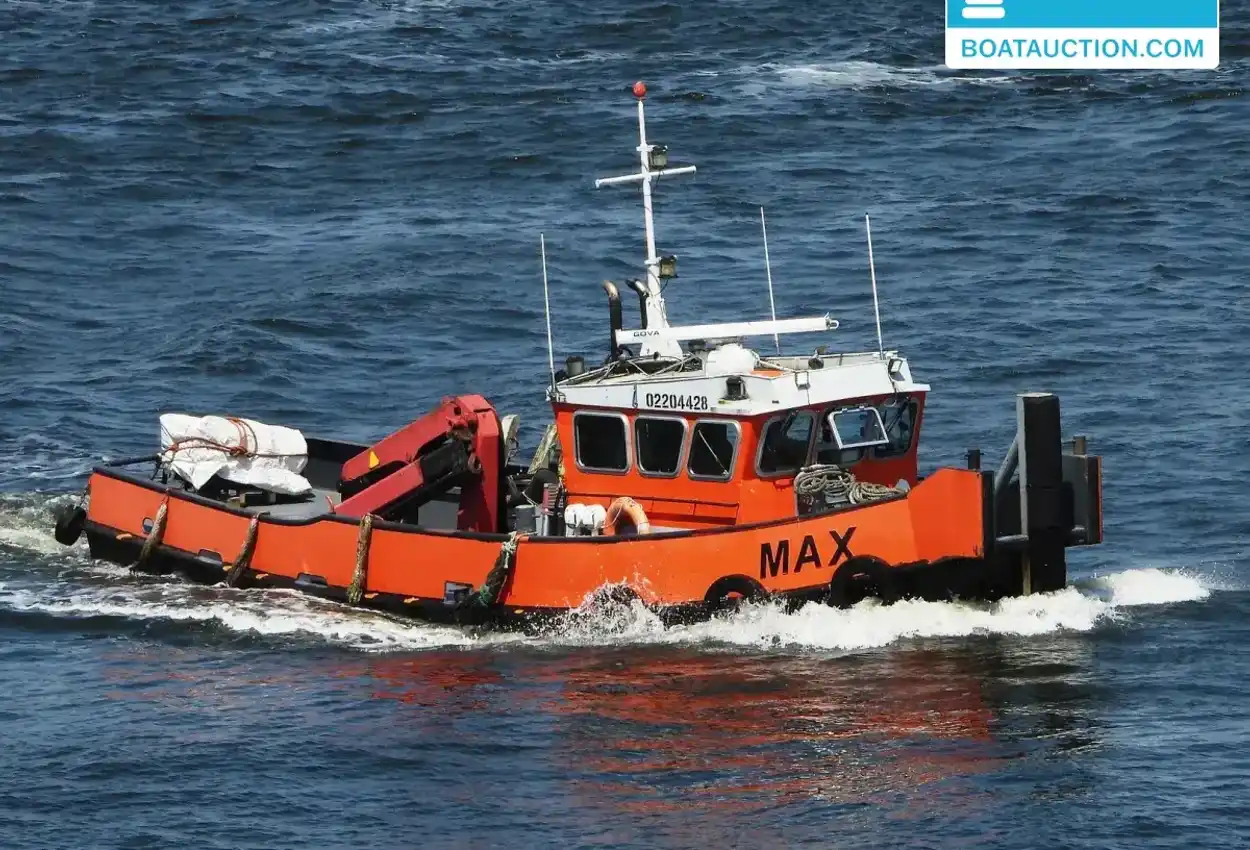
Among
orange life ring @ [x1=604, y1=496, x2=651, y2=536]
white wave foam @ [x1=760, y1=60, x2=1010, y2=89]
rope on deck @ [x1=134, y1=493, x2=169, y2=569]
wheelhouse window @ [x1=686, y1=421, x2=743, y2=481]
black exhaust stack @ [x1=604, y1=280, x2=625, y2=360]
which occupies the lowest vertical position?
rope on deck @ [x1=134, y1=493, x2=169, y2=569]

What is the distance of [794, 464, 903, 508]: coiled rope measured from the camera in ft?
61.1

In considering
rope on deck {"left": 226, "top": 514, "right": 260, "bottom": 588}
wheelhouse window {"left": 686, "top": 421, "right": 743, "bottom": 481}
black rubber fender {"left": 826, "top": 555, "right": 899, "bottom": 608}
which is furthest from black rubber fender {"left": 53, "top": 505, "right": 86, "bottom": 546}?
black rubber fender {"left": 826, "top": 555, "right": 899, "bottom": 608}

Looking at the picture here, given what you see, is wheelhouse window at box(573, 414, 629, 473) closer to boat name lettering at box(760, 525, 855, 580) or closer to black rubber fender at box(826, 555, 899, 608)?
boat name lettering at box(760, 525, 855, 580)

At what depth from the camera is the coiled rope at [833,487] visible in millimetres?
18625

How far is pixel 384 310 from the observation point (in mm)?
32938

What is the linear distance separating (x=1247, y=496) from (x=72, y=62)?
32760 millimetres

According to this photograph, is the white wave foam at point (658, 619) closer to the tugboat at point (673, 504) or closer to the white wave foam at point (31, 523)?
the tugboat at point (673, 504)

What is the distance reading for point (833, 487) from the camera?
739 inches

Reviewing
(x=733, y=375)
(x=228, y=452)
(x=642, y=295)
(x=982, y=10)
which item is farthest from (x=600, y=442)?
(x=982, y=10)

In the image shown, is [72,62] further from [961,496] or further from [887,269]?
[961,496]

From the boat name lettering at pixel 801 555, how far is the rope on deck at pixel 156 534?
6938 mm

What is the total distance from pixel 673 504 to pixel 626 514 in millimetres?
465

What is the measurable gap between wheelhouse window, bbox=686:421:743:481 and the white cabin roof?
0.58ft

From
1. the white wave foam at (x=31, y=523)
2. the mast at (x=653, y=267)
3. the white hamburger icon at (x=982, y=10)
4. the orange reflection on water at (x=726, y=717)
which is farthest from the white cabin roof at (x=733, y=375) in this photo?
the white hamburger icon at (x=982, y=10)
